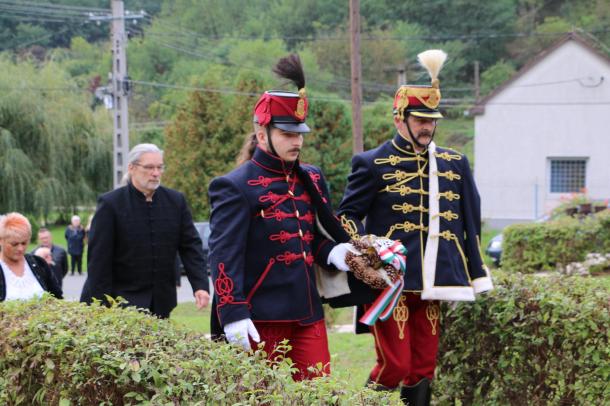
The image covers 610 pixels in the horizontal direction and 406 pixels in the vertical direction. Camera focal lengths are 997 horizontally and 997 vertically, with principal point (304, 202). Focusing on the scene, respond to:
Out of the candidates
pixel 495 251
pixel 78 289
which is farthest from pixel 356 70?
pixel 78 289

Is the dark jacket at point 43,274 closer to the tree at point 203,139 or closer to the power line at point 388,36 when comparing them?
the tree at point 203,139

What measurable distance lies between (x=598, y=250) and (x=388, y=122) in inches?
1042

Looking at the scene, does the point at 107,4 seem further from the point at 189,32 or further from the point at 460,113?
the point at 460,113

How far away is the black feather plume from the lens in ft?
16.9

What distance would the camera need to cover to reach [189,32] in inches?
2881

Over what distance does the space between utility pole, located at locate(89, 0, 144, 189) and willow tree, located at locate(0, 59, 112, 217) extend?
676cm

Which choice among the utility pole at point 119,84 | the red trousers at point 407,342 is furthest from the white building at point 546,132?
the red trousers at point 407,342

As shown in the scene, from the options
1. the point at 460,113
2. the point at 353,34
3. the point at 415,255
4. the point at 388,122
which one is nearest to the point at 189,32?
the point at 460,113

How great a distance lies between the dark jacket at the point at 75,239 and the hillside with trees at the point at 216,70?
327 inches

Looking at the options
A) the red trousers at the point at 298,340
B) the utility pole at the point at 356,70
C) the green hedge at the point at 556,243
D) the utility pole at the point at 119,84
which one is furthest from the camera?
the utility pole at the point at 119,84

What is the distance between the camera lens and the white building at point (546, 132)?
130 ft

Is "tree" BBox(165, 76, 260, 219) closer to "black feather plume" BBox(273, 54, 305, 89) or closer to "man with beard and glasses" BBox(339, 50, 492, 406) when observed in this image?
"man with beard and glasses" BBox(339, 50, 492, 406)

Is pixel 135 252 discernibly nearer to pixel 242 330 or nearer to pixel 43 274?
pixel 43 274

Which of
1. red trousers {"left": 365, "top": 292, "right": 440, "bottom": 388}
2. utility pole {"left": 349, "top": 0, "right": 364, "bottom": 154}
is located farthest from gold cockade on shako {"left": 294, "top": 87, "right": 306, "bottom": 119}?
utility pole {"left": 349, "top": 0, "right": 364, "bottom": 154}
